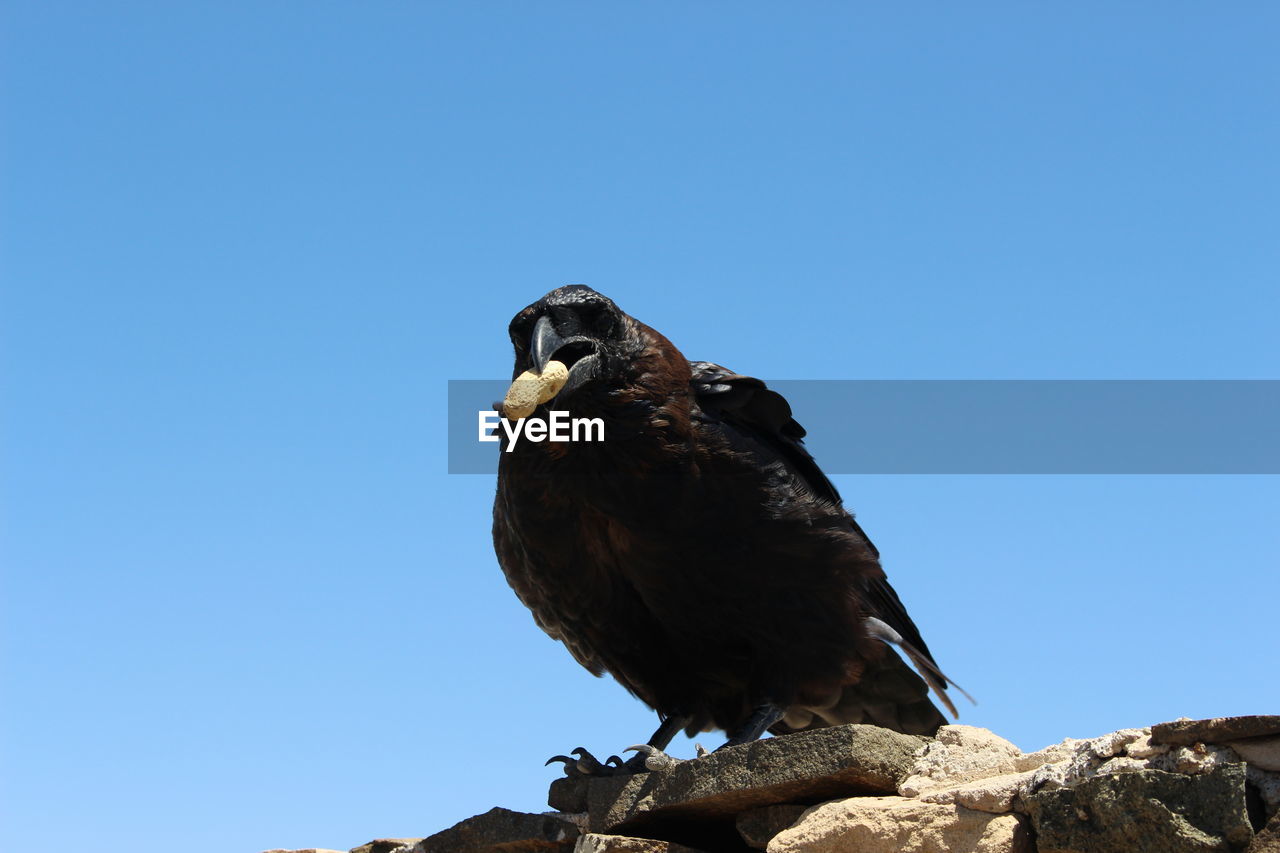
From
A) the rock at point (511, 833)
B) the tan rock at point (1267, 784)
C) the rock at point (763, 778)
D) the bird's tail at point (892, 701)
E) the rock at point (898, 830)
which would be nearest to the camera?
the tan rock at point (1267, 784)

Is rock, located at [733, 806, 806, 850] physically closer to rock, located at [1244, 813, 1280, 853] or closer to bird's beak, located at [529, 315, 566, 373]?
rock, located at [1244, 813, 1280, 853]

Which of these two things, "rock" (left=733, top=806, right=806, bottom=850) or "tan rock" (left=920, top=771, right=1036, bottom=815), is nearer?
"tan rock" (left=920, top=771, right=1036, bottom=815)

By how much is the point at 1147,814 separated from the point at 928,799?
698 mm

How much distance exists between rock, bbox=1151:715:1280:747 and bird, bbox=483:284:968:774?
201 centimetres

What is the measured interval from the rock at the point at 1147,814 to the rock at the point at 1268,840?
2cm

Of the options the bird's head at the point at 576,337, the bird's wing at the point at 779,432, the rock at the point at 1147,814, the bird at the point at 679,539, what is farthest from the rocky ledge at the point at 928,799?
the bird's head at the point at 576,337

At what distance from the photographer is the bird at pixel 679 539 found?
5.01 m

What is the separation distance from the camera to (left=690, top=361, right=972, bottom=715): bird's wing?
5426 millimetres

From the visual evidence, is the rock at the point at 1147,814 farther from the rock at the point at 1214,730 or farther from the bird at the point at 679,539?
the bird at the point at 679,539

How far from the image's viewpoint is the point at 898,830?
3539mm

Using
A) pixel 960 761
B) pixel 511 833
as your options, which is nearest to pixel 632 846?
pixel 511 833

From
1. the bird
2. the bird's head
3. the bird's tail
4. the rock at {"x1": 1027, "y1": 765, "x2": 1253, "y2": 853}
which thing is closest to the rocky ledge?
the rock at {"x1": 1027, "y1": 765, "x2": 1253, "y2": 853}

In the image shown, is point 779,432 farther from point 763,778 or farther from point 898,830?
point 898,830

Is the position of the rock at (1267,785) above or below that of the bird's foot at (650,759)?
below
